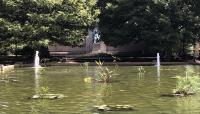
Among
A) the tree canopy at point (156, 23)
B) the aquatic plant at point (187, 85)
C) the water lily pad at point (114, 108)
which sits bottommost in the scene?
the water lily pad at point (114, 108)

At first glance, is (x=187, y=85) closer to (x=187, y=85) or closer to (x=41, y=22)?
(x=187, y=85)

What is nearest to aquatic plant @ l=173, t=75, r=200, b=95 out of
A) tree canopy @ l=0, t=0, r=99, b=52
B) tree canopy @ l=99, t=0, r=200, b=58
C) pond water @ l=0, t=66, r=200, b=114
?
pond water @ l=0, t=66, r=200, b=114

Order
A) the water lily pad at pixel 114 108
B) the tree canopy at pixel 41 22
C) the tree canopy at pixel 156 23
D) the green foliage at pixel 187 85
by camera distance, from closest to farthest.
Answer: the water lily pad at pixel 114 108 < the green foliage at pixel 187 85 < the tree canopy at pixel 41 22 < the tree canopy at pixel 156 23

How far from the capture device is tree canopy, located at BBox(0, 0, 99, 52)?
4084 cm

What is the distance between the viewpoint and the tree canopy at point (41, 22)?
40.8 meters

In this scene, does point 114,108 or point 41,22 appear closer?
point 114,108

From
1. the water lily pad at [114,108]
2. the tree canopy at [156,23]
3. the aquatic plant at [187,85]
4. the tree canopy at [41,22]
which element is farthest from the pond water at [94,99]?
the tree canopy at [156,23]

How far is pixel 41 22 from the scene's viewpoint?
41500 mm

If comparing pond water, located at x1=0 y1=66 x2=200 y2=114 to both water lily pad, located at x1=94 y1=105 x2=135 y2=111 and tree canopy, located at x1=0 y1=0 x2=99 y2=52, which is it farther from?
tree canopy, located at x1=0 y1=0 x2=99 y2=52

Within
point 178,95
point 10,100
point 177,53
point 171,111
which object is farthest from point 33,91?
point 177,53

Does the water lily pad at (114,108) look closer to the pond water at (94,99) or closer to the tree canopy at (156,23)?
the pond water at (94,99)

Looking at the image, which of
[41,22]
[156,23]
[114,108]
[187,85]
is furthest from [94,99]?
[156,23]

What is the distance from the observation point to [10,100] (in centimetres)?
1516

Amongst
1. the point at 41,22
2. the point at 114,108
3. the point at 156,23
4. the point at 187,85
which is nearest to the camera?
the point at 114,108
